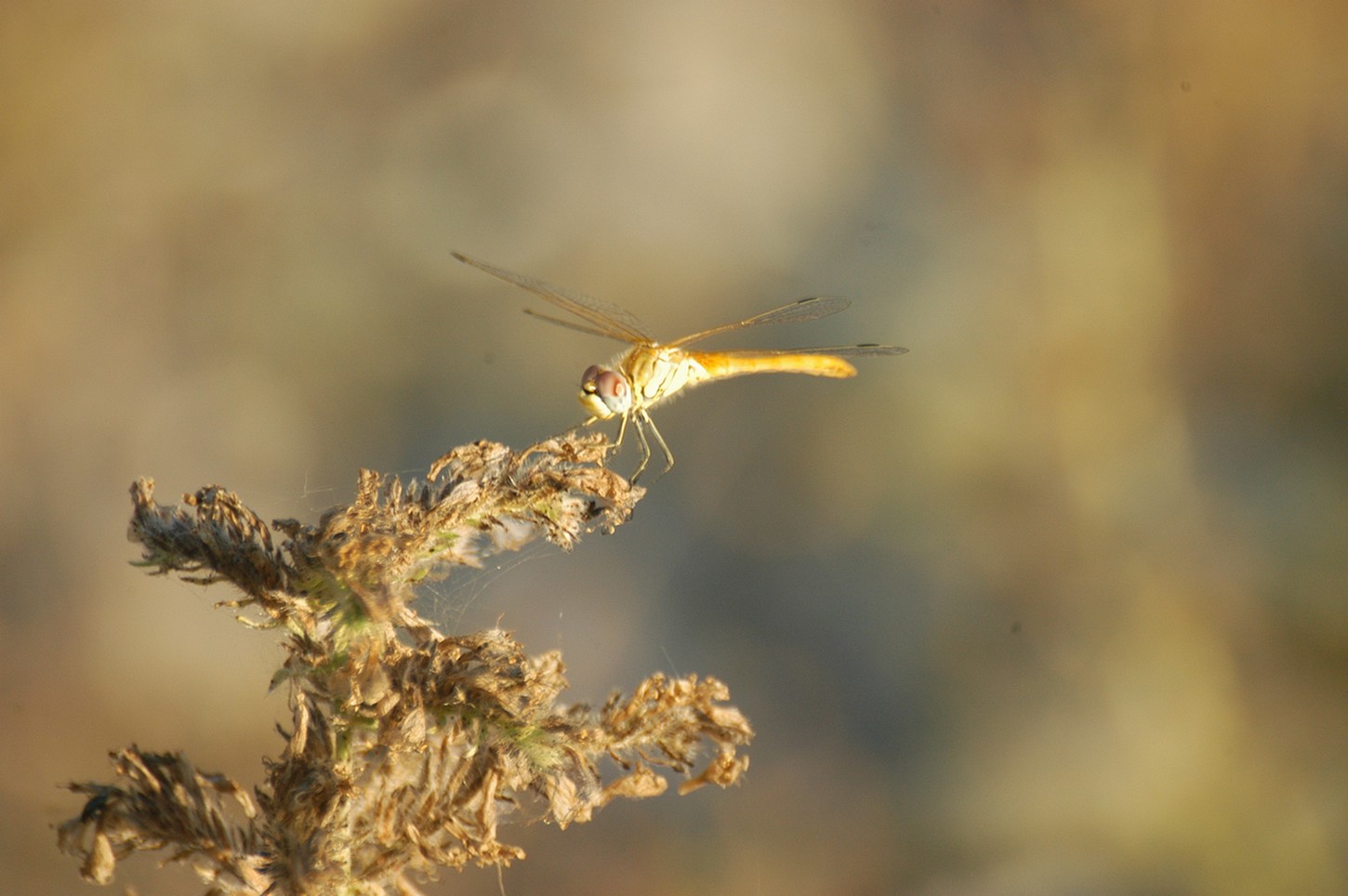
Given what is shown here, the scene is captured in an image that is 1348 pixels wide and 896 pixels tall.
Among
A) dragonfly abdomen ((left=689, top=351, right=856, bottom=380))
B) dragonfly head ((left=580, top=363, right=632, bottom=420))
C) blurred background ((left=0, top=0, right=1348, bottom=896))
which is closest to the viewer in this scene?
dragonfly head ((left=580, top=363, right=632, bottom=420))

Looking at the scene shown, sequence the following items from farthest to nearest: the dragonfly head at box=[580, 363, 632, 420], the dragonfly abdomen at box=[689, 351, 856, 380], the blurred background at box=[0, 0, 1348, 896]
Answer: the blurred background at box=[0, 0, 1348, 896]
the dragonfly abdomen at box=[689, 351, 856, 380]
the dragonfly head at box=[580, 363, 632, 420]

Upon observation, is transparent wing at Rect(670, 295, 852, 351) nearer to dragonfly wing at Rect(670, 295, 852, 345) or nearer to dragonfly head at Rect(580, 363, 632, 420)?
dragonfly wing at Rect(670, 295, 852, 345)

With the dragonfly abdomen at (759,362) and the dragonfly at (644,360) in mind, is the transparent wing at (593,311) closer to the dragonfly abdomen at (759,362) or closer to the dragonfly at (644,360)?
the dragonfly at (644,360)

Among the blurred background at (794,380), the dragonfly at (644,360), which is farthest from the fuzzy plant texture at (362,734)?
the blurred background at (794,380)

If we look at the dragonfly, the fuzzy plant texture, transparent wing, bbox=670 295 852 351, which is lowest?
the fuzzy plant texture

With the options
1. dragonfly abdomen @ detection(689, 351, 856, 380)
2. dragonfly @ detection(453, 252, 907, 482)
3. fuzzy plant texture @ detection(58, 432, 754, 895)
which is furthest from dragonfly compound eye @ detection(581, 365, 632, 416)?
fuzzy plant texture @ detection(58, 432, 754, 895)

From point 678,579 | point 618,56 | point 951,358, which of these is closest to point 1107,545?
point 951,358

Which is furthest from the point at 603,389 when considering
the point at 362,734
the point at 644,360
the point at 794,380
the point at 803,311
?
the point at 794,380

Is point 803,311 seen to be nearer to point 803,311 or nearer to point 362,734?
point 803,311
